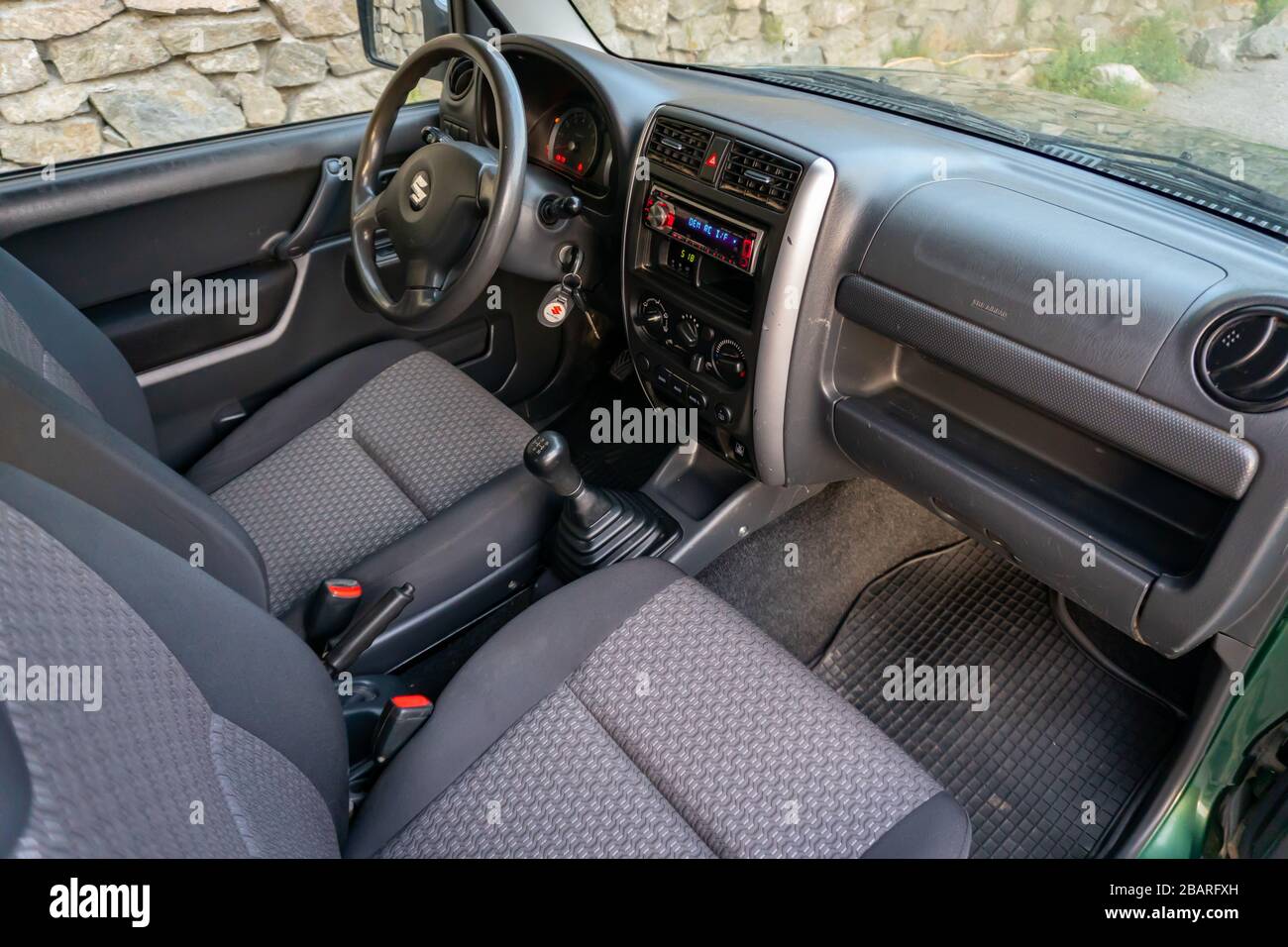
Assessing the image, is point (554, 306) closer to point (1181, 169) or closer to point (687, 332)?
point (687, 332)

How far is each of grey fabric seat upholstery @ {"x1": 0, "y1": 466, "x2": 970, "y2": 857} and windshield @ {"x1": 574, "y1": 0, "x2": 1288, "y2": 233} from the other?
880 mm

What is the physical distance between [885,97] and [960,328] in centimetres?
63

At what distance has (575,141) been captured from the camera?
195 cm

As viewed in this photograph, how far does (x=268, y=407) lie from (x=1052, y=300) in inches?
54.0

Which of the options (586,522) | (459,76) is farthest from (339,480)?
(459,76)

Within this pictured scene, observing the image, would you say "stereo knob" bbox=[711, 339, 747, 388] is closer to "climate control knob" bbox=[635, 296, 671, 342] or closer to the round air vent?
"climate control knob" bbox=[635, 296, 671, 342]

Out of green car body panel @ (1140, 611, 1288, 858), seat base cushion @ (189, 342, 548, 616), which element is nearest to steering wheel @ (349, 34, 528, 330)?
seat base cushion @ (189, 342, 548, 616)

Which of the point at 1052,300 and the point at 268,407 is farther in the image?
the point at 268,407

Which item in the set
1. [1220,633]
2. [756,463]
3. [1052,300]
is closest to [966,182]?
[1052,300]

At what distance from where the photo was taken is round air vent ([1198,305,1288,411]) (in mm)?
1068

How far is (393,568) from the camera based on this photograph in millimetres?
1587

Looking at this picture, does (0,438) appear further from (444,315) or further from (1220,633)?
(1220,633)
